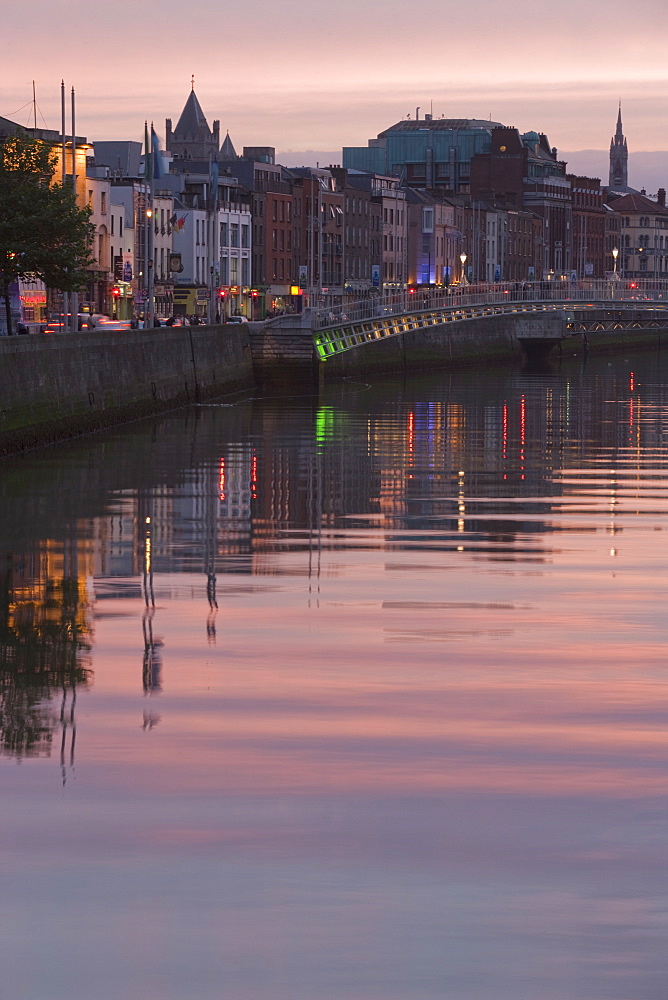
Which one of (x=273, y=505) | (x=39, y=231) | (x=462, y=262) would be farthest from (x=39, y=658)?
(x=462, y=262)

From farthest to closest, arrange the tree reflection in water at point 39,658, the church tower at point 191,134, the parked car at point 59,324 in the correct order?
the church tower at point 191,134
the parked car at point 59,324
the tree reflection in water at point 39,658

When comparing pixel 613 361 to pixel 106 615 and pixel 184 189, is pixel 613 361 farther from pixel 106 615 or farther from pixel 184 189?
pixel 106 615

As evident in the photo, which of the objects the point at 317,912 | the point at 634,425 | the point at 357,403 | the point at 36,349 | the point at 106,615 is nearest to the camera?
the point at 317,912

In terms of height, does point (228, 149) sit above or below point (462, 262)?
above

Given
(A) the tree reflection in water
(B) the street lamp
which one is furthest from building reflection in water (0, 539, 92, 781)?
(B) the street lamp

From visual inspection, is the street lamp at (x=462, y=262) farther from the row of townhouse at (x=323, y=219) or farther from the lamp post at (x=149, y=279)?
the lamp post at (x=149, y=279)

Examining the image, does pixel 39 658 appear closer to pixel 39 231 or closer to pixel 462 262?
pixel 39 231

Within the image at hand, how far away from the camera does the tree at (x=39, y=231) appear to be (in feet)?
167

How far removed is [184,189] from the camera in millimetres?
117562

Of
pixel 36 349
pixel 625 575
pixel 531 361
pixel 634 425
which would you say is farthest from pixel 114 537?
pixel 531 361

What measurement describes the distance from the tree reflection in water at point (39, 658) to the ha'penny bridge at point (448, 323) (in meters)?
52.8

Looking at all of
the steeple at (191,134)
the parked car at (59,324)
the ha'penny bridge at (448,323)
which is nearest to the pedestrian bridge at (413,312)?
the ha'penny bridge at (448,323)

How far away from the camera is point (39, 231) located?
5138 centimetres

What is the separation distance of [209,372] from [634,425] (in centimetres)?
1360
